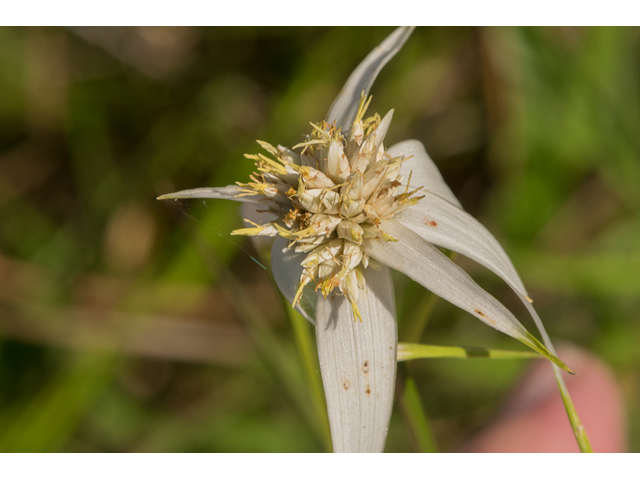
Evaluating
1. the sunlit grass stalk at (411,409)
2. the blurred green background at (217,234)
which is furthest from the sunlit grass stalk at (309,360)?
the blurred green background at (217,234)

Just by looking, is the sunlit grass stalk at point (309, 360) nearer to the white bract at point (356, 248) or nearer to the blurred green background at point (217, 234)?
the white bract at point (356, 248)

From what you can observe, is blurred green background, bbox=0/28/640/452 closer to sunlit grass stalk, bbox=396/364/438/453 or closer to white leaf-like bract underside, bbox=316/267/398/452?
sunlit grass stalk, bbox=396/364/438/453

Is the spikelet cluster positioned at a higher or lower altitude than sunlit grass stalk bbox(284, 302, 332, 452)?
higher

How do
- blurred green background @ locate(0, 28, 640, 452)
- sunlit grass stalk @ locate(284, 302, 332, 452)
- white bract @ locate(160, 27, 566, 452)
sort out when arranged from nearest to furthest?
white bract @ locate(160, 27, 566, 452) < sunlit grass stalk @ locate(284, 302, 332, 452) < blurred green background @ locate(0, 28, 640, 452)

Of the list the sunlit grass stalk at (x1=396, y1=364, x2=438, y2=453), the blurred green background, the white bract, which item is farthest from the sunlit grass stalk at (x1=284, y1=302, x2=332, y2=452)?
the blurred green background

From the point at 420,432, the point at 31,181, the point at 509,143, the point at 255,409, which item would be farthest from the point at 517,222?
the point at 31,181

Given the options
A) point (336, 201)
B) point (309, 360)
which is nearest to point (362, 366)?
point (309, 360)

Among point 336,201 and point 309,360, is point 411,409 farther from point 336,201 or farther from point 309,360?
point 336,201
